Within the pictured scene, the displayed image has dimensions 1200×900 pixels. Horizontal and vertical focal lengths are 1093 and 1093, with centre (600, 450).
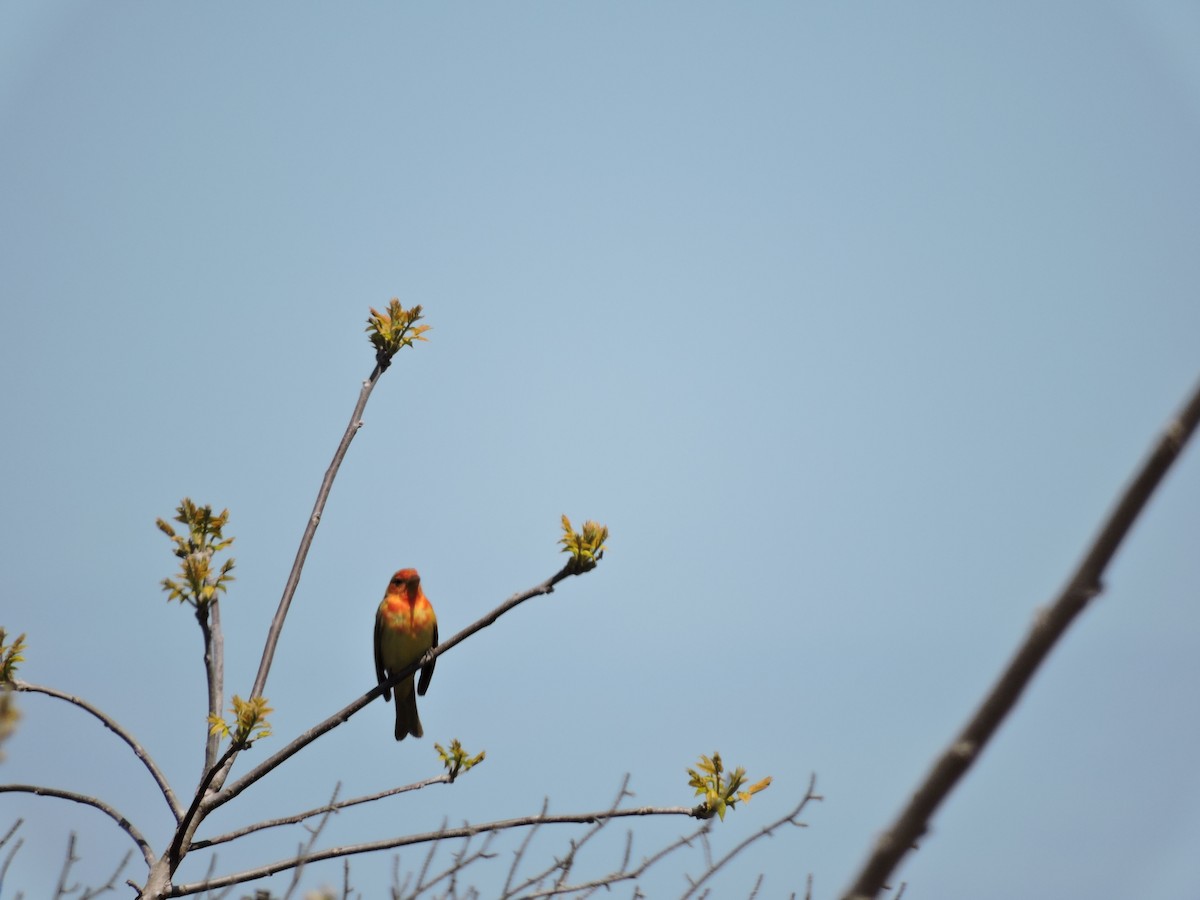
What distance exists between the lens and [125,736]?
16.5ft

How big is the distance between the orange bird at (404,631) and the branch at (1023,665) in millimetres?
8864

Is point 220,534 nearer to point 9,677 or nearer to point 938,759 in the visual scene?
point 9,677

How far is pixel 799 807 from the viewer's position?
4.53m

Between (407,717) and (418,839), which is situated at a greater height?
(407,717)

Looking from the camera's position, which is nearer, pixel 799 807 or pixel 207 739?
pixel 799 807

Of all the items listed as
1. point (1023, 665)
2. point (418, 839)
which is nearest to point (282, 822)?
point (418, 839)

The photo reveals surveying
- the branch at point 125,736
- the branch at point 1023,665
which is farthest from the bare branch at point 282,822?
the branch at point 1023,665

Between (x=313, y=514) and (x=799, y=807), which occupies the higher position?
(x=313, y=514)

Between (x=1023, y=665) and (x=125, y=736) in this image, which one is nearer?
(x=1023, y=665)

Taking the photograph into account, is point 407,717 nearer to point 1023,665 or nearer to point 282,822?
point 282,822

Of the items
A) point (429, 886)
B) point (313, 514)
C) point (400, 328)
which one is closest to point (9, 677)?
point (313, 514)

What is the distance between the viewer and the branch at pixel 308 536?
5205mm

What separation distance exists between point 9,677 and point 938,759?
4893mm

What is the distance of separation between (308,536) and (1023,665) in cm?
483
